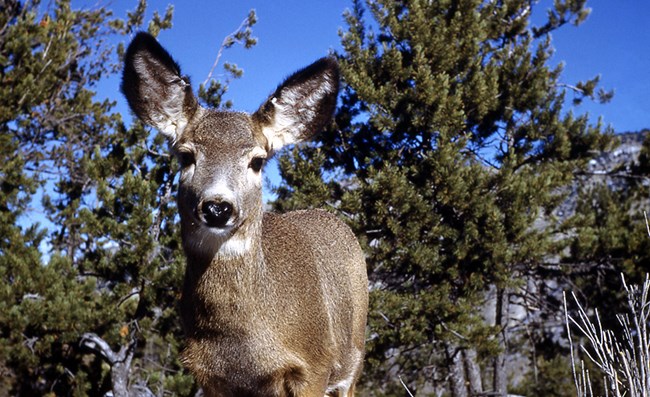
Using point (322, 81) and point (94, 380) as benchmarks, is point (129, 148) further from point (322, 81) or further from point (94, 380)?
point (322, 81)

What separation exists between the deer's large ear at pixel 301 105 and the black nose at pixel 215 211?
3.99 ft

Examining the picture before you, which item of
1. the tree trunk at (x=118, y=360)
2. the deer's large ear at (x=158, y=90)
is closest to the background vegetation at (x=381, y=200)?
the tree trunk at (x=118, y=360)

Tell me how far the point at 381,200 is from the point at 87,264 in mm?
4555

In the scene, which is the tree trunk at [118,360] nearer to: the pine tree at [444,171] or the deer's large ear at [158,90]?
the pine tree at [444,171]

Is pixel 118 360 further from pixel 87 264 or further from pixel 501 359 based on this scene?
pixel 501 359

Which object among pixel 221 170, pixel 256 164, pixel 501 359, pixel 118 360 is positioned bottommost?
pixel 501 359

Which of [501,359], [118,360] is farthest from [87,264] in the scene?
[501,359]

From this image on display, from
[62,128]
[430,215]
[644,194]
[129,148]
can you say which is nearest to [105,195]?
[129,148]

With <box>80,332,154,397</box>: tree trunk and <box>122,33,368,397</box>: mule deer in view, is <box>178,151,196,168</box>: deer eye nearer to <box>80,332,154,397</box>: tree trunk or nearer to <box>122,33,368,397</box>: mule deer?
<box>122,33,368,397</box>: mule deer

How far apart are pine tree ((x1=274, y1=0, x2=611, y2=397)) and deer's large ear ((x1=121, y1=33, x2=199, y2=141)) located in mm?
5904

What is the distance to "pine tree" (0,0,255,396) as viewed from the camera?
9.29 metres

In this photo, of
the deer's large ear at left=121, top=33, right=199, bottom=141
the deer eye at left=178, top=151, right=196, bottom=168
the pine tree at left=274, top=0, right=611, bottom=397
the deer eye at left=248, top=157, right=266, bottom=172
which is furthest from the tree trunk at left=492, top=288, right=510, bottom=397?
the deer eye at left=178, top=151, right=196, bottom=168

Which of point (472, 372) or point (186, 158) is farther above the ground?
point (186, 158)

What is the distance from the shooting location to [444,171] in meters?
10.5
